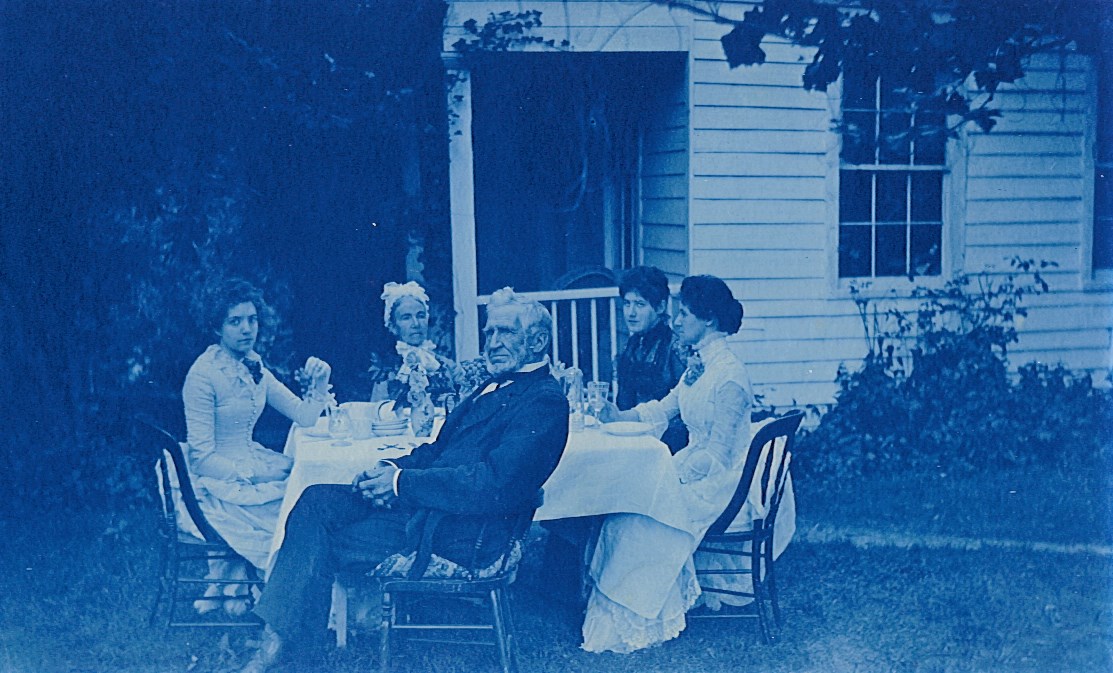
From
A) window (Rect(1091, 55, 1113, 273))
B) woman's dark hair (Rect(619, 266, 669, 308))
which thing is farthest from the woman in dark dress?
window (Rect(1091, 55, 1113, 273))

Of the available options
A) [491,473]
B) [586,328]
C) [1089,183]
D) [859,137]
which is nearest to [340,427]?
[491,473]

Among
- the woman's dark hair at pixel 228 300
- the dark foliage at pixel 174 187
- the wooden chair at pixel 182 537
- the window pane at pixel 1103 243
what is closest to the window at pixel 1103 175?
the window pane at pixel 1103 243

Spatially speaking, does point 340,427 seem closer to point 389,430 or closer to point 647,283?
point 389,430

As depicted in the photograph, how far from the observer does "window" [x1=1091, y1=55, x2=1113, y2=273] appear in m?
6.64

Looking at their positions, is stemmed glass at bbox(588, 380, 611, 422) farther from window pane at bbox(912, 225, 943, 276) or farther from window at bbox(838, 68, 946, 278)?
window pane at bbox(912, 225, 943, 276)

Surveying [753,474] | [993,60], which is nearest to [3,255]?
[753,474]

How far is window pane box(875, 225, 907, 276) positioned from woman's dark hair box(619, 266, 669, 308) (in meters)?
2.50

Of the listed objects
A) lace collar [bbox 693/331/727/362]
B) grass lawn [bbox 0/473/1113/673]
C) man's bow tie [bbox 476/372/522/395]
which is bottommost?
grass lawn [bbox 0/473/1113/673]

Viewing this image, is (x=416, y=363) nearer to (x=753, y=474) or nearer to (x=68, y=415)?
(x=753, y=474)

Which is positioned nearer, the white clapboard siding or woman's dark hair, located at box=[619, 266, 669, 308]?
woman's dark hair, located at box=[619, 266, 669, 308]

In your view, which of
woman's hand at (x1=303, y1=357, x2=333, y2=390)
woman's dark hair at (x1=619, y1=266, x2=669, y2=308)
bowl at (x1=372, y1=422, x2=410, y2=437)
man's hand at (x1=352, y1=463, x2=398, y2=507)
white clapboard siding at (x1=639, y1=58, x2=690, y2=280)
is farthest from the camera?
white clapboard siding at (x1=639, y1=58, x2=690, y2=280)

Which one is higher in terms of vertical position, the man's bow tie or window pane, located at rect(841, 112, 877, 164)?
window pane, located at rect(841, 112, 877, 164)

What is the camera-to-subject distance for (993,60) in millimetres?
4602

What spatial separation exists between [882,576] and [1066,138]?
3563 millimetres
